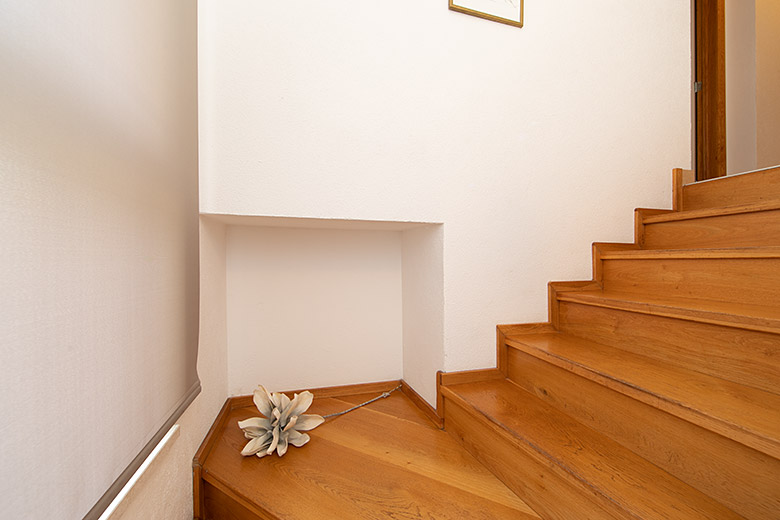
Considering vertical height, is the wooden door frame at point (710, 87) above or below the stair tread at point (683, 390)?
above

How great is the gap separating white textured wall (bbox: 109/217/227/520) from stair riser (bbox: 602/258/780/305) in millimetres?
1590

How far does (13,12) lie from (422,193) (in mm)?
1009

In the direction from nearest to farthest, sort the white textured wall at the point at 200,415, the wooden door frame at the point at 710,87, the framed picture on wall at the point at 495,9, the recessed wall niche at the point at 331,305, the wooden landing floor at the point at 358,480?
the white textured wall at the point at 200,415
the wooden landing floor at the point at 358,480
the framed picture on wall at the point at 495,9
the recessed wall niche at the point at 331,305
the wooden door frame at the point at 710,87

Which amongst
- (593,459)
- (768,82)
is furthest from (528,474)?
(768,82)

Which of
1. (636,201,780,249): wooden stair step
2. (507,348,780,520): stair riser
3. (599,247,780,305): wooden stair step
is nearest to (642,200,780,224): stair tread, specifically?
(636,201,780,249): wooden stair step

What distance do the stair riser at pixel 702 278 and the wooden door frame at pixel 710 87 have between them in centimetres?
150

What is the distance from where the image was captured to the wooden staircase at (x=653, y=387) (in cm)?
61

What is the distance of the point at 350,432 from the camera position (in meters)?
1.16

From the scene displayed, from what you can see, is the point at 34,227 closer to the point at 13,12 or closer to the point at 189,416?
the point at 13,12

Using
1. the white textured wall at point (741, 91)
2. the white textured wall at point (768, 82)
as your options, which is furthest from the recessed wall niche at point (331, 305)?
the white textured wall at point (768, 82)

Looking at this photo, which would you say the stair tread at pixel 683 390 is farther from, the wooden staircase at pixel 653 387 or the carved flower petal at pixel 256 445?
the carved flower petal at pixel 256 445

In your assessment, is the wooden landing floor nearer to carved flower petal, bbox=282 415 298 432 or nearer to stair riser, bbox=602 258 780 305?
carved flower petal, bbox=282 415 298 432

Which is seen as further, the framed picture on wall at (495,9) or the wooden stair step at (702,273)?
the framed picture on wall at (495,9)

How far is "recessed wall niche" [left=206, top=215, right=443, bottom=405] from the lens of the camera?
1.38m
